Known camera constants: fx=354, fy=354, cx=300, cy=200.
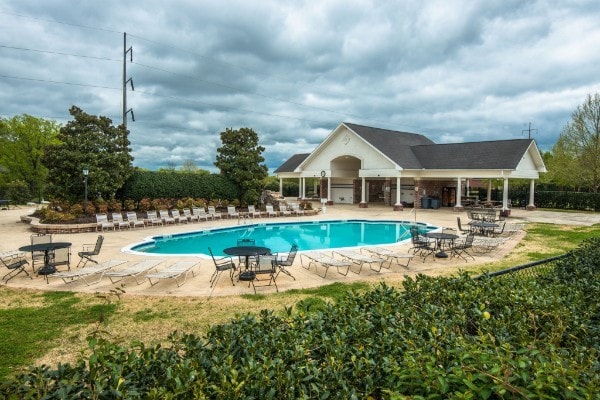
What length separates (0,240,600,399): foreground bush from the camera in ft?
7.35

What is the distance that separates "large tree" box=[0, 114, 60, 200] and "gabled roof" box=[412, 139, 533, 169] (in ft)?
130

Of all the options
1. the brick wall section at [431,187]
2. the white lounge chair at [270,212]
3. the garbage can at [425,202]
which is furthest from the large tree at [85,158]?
the garbage can at [425,202]

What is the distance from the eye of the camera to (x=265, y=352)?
2867 mm

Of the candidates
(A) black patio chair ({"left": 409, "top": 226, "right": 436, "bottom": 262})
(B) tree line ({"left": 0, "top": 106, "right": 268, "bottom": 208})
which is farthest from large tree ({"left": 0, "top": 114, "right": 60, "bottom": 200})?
(A) black patio chair ({"left": 409, "top": 226, "right": 436, "bottom": 262})

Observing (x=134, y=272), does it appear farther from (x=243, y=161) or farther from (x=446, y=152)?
(x=446, y=152)

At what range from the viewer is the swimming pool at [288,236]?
15844mm

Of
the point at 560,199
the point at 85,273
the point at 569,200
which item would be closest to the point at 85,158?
the point at 85,273

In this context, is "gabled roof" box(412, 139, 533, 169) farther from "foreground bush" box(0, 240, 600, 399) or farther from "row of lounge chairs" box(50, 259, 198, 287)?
"foreground bush" box(0, 240, 600, 399)

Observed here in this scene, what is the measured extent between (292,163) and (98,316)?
122 ft

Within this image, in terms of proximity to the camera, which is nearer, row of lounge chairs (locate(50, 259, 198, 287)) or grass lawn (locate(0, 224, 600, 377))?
grass lawn (locate(0, 224, 600, 377))

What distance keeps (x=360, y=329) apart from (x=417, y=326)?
1.81 ft

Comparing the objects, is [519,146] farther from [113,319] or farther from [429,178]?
[113,319]

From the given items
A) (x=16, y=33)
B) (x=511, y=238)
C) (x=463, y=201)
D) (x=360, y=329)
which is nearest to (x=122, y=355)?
(x=360, y=329)

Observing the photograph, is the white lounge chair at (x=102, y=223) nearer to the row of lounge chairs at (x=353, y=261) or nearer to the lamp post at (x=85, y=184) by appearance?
the lamp post at (x=85, y=184)
